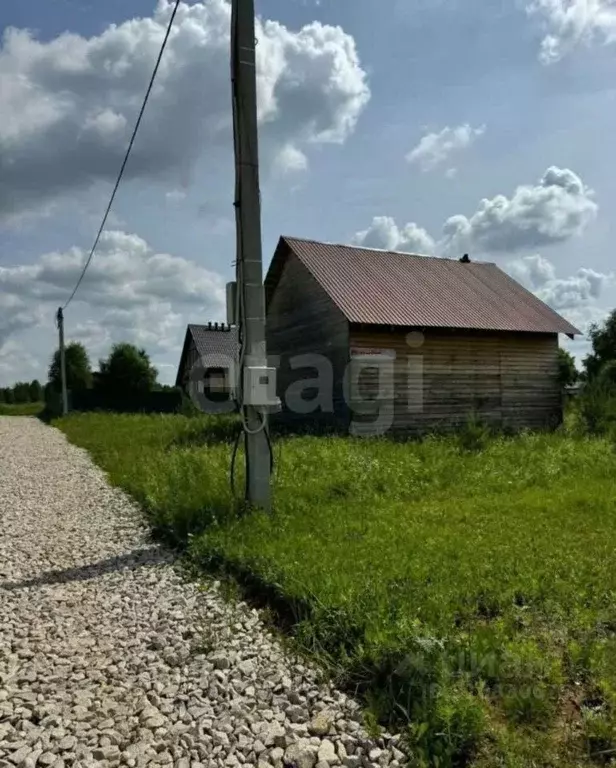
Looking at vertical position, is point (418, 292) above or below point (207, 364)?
above

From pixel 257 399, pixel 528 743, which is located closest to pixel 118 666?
pixel 528 743

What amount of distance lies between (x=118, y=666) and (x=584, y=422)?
46.5 ft

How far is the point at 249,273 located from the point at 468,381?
435 inches

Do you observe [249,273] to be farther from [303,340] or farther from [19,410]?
[19,410]

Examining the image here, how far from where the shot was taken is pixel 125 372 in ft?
125

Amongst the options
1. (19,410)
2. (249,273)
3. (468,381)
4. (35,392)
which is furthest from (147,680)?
(35,392)

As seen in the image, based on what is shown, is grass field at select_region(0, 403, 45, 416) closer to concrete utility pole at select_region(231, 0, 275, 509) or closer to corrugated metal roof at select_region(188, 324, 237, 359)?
corrugated metal roof at select_region(188, 324, 237, 359)

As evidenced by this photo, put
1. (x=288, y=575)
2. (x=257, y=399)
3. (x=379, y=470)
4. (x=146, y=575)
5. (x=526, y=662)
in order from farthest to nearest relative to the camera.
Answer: (x=379, y=470)
(x=257, y=399)
(x=146, y=575)
(x=288, y=575)
(x=526, y=662)

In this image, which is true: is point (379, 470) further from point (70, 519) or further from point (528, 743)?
point (528, 743)

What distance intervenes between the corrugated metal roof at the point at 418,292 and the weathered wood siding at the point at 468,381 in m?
0.40

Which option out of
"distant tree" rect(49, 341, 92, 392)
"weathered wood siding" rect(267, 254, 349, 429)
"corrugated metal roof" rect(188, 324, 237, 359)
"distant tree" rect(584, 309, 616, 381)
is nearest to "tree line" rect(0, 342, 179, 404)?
"distant tree" rect(49, 341, 92, 392)

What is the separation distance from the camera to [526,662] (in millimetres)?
3045

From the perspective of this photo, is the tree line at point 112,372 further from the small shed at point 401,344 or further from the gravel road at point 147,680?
the gravel road at point 147,680

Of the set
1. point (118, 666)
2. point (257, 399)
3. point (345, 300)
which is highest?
point (345, 300)
